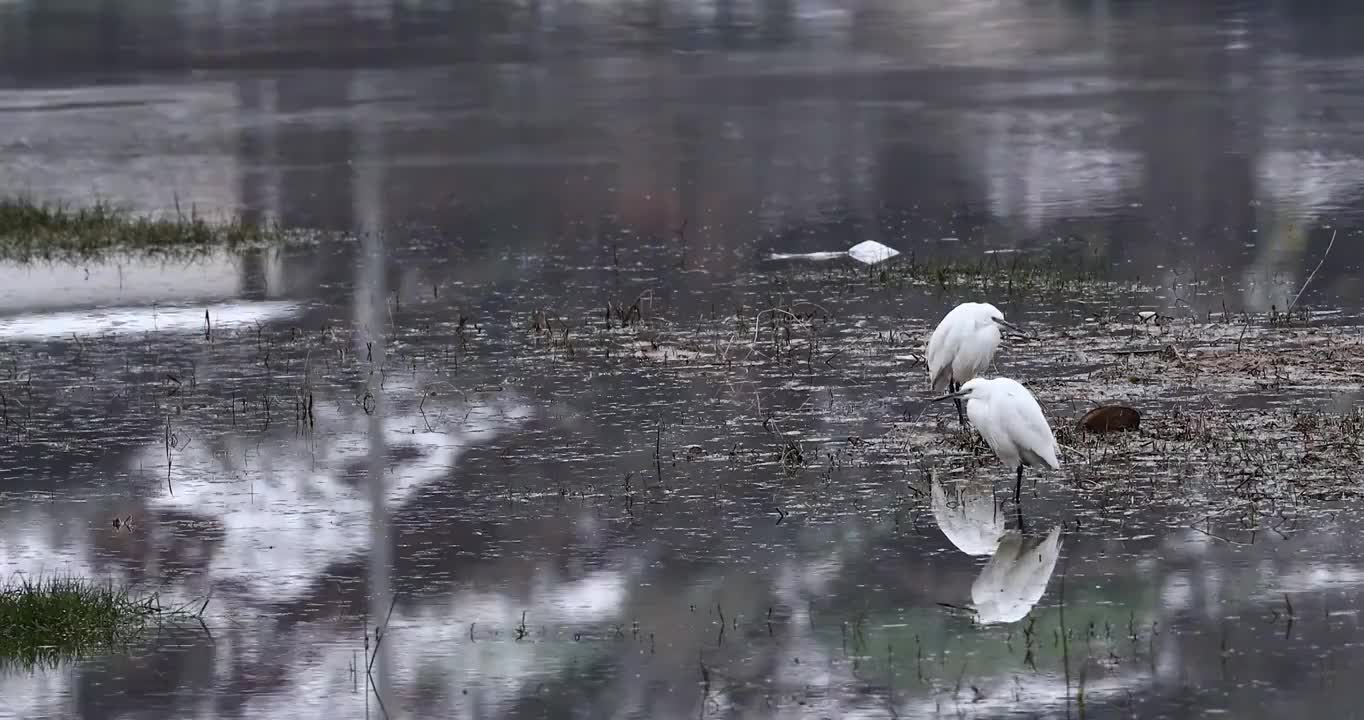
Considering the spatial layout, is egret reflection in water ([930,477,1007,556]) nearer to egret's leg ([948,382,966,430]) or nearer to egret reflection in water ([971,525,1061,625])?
egret reflection in water ([971,525,1061,625])

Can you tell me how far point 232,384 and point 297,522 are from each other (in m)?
3.43

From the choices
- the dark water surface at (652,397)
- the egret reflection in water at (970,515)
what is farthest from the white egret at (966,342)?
the egret reflection in water at (970,515)

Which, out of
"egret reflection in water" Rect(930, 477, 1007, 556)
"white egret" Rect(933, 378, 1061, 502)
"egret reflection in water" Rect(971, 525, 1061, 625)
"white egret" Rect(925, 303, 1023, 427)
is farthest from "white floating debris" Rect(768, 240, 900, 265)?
"egret reflection in water" Rect(971, 525, 1061, 625)

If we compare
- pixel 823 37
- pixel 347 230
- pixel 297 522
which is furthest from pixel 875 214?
pixel 823 37

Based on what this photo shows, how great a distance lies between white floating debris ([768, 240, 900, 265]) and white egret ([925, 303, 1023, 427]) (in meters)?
5.37

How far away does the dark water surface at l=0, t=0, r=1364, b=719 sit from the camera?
813 cm

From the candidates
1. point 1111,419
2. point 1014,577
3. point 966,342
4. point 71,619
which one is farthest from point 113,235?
point 1014,577

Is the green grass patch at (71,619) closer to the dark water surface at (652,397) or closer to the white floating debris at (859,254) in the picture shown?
the dark water surface at (652,397)

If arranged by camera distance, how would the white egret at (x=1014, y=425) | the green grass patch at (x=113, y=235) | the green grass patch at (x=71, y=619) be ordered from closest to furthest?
the green grass patch at (x=71, y=619), the white egret at (x=1014, y=425), the green grass patch at (x=113, y=235)

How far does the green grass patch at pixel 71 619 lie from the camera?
8.56 meters

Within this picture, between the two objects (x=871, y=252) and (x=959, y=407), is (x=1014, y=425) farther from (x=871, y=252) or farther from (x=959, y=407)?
(x=871, y=252)

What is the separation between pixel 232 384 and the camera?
1362 cm

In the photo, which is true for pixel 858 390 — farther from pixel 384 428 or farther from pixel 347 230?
pixel 347 230

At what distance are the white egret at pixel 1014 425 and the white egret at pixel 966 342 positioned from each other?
143cm
